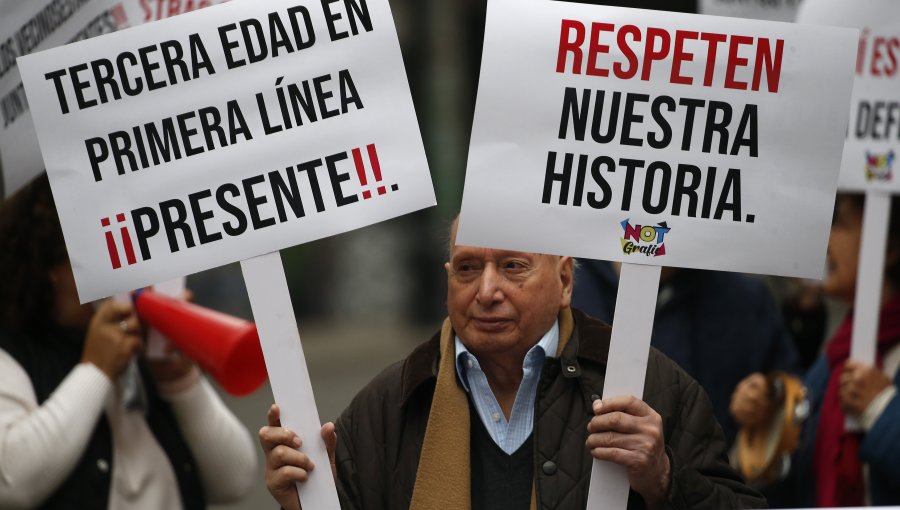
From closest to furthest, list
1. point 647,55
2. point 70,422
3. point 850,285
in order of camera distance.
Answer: point 647,55
point 70,422
point 850,285

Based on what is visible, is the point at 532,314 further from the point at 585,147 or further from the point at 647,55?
the point at 647,55

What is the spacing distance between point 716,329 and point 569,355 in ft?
5.77

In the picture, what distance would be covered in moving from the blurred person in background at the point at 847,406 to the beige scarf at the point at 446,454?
1390 mm

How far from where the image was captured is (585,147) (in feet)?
9.05

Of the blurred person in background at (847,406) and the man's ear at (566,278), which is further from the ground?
the man's ear at (566,278)

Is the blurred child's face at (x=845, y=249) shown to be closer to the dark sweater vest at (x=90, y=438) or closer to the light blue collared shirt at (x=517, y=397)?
the light blue collared shirt at (x=517, y=397)

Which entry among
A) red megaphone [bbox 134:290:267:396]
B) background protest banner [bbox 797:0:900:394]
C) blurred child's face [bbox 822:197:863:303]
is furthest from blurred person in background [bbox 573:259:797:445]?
red megaphone [bbox 134:290:267:396]

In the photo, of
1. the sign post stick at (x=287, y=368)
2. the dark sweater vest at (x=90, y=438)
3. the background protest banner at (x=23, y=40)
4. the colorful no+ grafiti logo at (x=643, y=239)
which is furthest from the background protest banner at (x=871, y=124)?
the background protest banner at (x=23, y=40)

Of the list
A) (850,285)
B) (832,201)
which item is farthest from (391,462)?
(850,285)

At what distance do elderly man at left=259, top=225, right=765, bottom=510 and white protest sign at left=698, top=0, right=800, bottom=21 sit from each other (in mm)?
2537

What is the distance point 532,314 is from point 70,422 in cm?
137

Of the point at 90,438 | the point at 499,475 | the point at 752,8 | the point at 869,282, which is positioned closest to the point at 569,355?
the point at 499,475

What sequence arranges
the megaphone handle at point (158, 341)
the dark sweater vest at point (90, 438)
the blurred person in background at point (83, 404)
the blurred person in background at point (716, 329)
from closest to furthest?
the blurred person in background at point (83, 404), the dark sweater vest at point (90, 438), the megaphone handle at point (158, 341), the blurred person in background at point (716, 329)

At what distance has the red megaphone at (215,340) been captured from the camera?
3557mm
